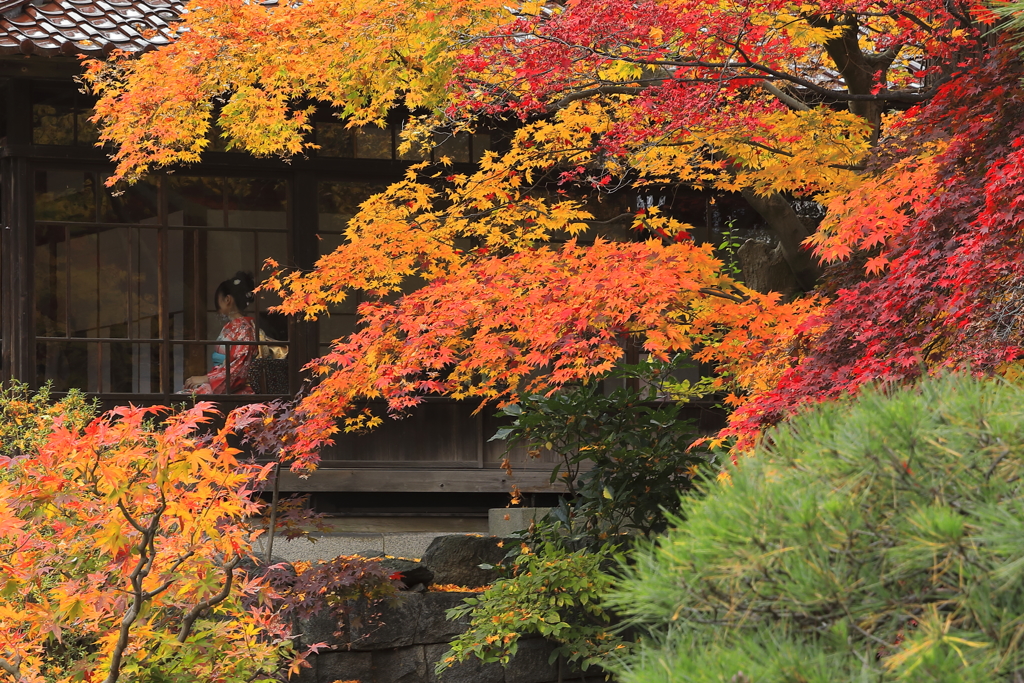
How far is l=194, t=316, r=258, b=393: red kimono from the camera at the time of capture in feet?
31.8

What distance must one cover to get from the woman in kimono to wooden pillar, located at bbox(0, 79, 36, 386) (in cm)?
143

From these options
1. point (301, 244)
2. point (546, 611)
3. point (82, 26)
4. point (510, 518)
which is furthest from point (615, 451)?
point (82, 26)

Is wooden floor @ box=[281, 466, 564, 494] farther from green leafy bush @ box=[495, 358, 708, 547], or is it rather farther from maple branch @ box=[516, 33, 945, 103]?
maple branch @ box=[516, 33, 945, 103]

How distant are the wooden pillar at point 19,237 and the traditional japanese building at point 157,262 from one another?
0.01 meters

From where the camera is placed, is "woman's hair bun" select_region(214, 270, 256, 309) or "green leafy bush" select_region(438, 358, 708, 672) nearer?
"green leafy bush" select_region(438, 358, 708, 672)

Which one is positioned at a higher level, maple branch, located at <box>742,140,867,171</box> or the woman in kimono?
maple branch, located at <box>742,140,867,171</box>

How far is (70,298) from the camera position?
9.43m

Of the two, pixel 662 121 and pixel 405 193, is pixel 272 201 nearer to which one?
pixel 405 193

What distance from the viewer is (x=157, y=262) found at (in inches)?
390

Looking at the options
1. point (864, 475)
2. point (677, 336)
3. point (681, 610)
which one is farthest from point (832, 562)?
point (677, 336)

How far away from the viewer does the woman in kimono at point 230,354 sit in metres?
9.66

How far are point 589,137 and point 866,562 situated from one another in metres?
6.54

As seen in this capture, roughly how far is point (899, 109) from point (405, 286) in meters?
5.75

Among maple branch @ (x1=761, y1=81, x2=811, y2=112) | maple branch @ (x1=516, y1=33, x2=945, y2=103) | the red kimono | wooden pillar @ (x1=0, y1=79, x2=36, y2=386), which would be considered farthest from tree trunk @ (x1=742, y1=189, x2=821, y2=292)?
wooden pillar @ (x1=0, y1=79, x2=36, y2=386)
